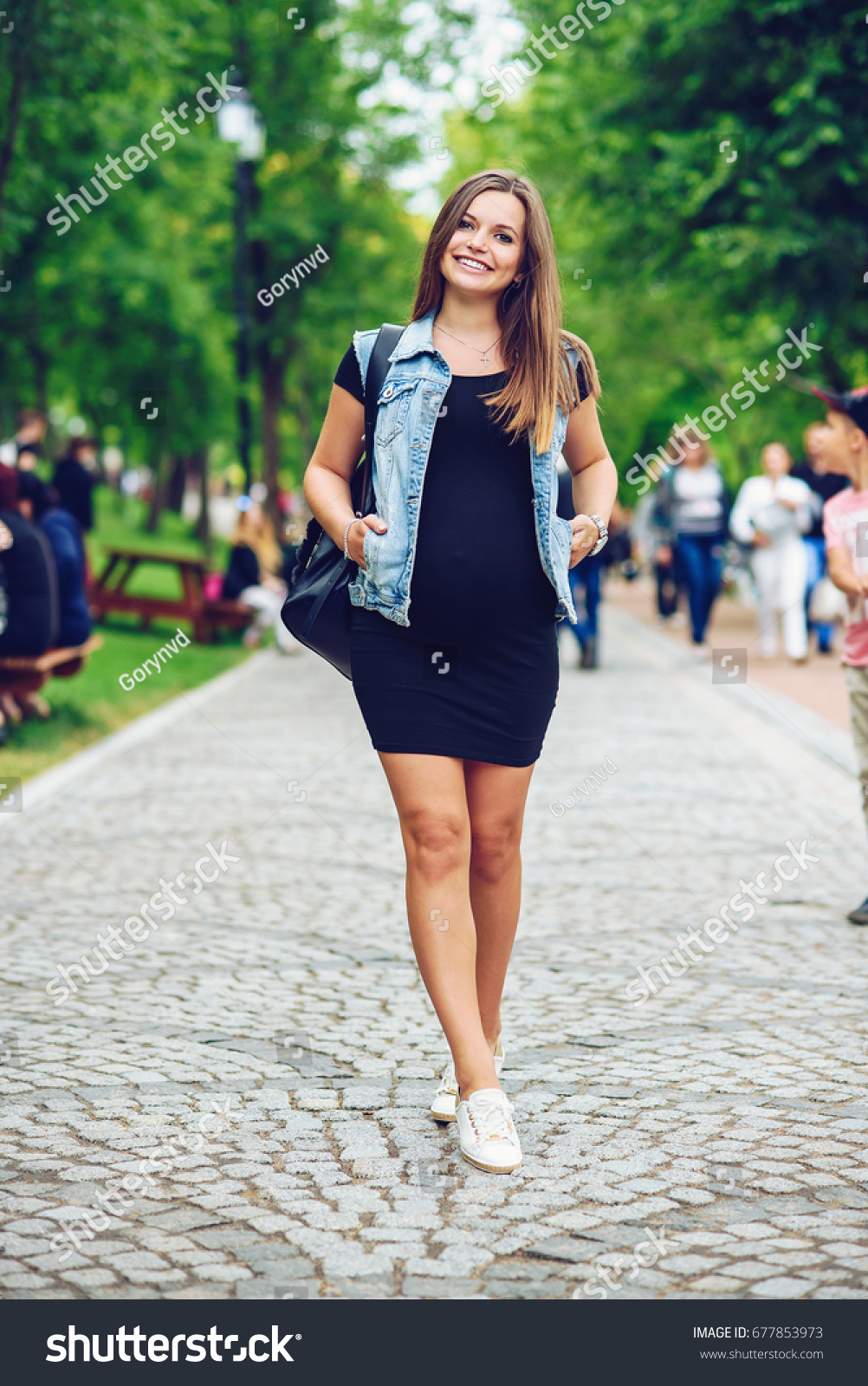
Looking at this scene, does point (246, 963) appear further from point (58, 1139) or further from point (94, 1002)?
point (58, 1139)

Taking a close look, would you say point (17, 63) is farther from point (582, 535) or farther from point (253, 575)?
point (582, 535)

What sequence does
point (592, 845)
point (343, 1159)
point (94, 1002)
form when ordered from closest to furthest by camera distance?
point (343, 1159) < point (94, 1002) < point (592, 845)

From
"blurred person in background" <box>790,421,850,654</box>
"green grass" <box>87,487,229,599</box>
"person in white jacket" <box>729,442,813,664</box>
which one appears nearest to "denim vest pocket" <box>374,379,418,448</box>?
"blurred person in background" <box>790,421,850,654</box>

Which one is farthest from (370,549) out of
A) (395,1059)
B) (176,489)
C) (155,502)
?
(176,489)

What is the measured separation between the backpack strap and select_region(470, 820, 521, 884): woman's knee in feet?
2.44

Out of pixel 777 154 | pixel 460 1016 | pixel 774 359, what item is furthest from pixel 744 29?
pixel 460 1016

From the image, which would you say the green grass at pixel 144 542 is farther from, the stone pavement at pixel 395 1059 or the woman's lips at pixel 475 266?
the woman's lips at pixel 475 266

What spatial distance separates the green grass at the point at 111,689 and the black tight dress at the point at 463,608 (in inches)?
225

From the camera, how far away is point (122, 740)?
10547mm

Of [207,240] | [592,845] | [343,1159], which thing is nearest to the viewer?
[343,1159]

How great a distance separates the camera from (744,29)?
17.3m

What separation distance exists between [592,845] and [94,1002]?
3.02 metres

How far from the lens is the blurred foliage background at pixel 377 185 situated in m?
16.3

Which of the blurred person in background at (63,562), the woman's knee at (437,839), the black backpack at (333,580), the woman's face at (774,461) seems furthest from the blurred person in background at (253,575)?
the woman's knee at (437,839)
